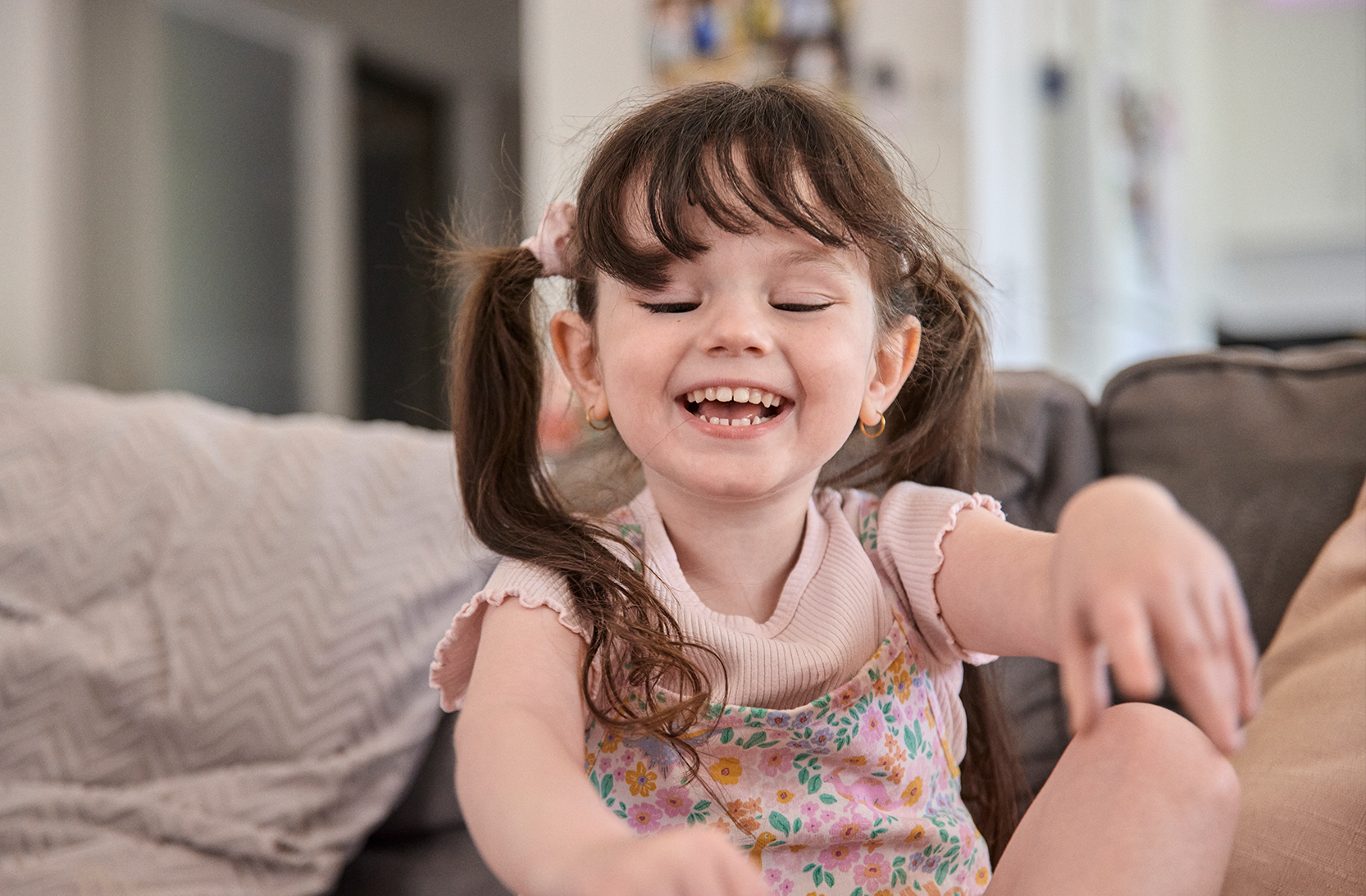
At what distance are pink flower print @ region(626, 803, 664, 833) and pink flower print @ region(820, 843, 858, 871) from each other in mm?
113

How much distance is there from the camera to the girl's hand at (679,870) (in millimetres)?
443

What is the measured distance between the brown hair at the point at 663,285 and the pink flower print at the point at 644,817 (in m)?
0.05

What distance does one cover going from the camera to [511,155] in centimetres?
345

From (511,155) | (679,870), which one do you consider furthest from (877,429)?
(511,155)

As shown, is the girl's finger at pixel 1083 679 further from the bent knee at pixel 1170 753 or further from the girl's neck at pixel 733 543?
the girl's neck at pixel 733 543

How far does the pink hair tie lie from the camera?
0.82m

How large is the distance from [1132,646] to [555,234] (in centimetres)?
50

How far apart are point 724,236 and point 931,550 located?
0.26 metres

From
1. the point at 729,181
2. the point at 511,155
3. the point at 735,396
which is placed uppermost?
the point at 511,155

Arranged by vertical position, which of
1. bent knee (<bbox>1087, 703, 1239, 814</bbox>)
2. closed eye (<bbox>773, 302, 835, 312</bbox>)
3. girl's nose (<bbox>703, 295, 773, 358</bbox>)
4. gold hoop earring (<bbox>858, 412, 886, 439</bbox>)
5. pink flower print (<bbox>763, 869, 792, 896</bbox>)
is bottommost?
pink flower print (<bbox>763, 869, 792, 896</bbox>)

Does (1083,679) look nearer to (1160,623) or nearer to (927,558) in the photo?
(1160,623)

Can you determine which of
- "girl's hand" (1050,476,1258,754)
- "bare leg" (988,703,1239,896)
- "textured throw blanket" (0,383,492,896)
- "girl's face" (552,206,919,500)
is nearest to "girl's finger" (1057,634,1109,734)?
"girl's hand" (1050,476,1258,754)

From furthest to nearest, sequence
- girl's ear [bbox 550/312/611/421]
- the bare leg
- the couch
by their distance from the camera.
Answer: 1. the couch
2. girl's ear [bbox 550/312/611/421]
3. the bare leg

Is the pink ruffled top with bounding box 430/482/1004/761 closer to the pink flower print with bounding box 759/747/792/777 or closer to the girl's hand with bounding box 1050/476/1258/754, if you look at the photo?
the pink flower print with bounding box 759/747/792/777
